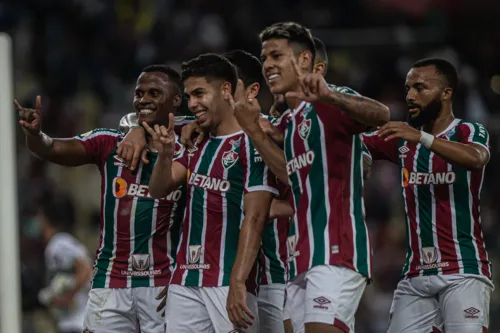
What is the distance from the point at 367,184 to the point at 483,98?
2668mm

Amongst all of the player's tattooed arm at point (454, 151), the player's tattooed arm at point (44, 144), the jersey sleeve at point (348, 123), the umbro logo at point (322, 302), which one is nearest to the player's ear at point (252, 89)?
the player's tattooed arm at point (44, 144)

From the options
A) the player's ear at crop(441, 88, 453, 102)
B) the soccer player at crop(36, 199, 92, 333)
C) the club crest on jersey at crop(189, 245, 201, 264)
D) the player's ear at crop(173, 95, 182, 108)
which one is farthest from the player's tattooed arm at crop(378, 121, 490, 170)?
the soccer player at crop(36, 199, 92, 333)

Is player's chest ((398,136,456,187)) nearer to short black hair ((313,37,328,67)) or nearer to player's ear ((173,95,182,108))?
short black hair ((313,37,328,67))

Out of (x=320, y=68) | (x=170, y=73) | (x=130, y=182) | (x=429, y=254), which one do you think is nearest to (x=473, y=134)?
(x=429, y=254)

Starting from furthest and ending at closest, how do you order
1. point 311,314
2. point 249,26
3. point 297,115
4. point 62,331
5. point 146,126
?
point 249,26 → point 62,331 → point 146,126 → point 297,115 → point 311,314

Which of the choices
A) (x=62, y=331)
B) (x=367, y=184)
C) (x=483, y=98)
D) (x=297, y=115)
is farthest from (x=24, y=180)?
(x=297, y=115)

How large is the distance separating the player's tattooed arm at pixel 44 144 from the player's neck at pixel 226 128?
110 cm

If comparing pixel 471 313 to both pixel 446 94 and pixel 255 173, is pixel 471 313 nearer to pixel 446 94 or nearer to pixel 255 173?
pixel 446 94

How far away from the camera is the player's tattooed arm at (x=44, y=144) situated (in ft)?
23.5

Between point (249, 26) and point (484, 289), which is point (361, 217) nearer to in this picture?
point (484, 289)

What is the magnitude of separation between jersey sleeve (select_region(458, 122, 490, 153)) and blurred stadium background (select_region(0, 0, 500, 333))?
5772 millimetres

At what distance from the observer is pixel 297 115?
652 centimetres

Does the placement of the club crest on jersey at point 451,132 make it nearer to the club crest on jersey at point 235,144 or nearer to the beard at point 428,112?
the beard at point 428,112

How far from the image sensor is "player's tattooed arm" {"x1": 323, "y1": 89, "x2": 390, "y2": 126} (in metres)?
5.93
